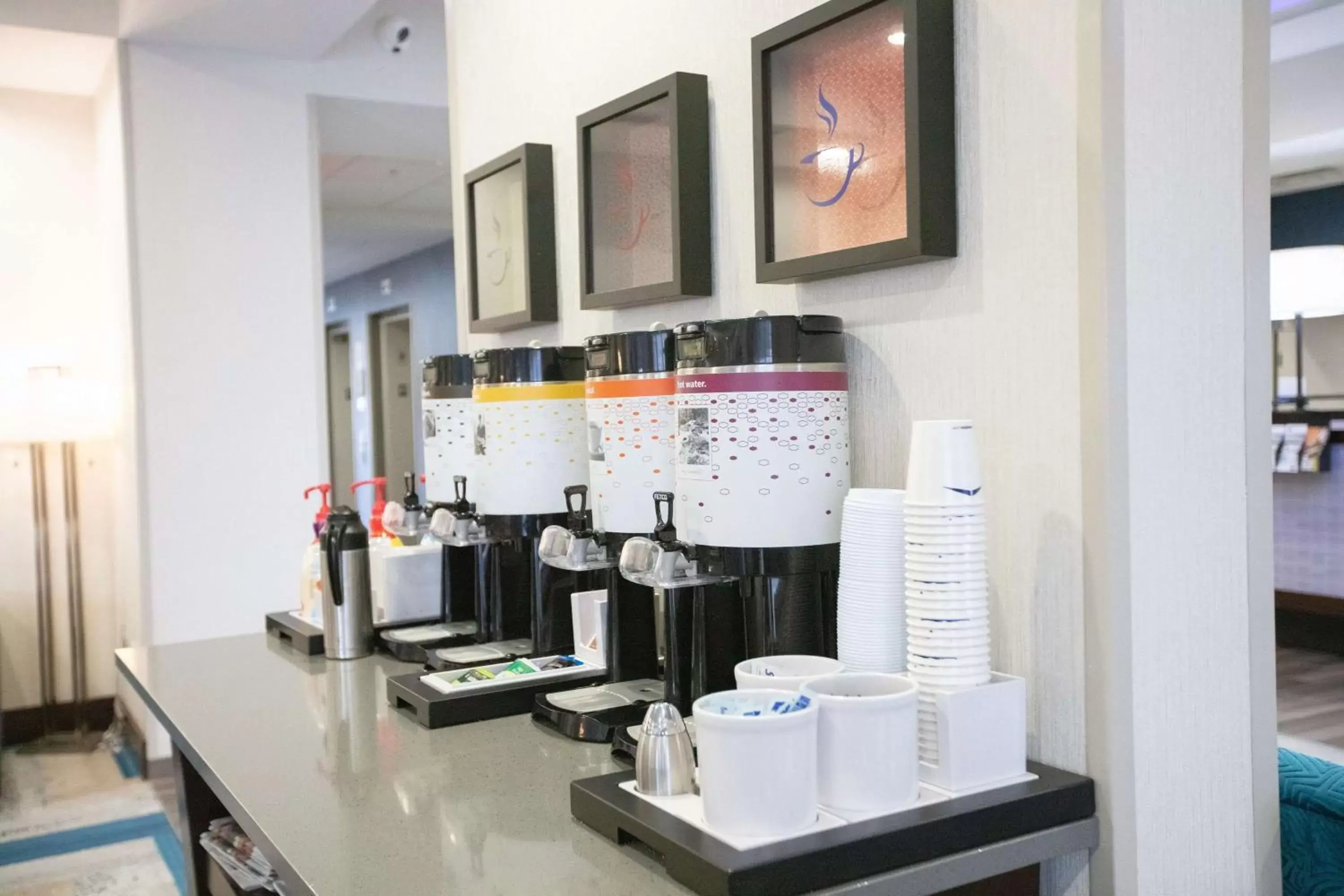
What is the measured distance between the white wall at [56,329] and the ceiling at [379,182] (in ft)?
3.01

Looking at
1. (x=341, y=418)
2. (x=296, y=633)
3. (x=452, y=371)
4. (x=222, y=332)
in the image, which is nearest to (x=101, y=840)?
(x=222, y=332)

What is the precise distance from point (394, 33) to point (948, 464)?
11.9ft

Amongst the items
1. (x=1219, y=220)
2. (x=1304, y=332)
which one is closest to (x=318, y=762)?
(x=1219, y=220)

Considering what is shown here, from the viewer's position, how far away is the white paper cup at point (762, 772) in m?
0.97

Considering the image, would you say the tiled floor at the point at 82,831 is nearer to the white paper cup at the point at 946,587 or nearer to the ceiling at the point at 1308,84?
the white paper cup at the point at 946,587

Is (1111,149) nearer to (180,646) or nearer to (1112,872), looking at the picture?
(1112,872)

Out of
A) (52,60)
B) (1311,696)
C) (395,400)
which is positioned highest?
(52,60)

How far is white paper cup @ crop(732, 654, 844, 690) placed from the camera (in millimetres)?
1140

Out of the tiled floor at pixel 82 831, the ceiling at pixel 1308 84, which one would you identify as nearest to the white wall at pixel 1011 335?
the tiled floor at pixel 82 831

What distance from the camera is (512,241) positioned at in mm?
2201

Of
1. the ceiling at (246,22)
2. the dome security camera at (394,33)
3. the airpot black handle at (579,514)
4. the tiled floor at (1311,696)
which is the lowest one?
the tiled floor at (1311,696)

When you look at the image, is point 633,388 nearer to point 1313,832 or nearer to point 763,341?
point 763,341

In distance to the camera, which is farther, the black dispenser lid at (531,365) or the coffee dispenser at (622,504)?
the black dispenser lid at (531,365)

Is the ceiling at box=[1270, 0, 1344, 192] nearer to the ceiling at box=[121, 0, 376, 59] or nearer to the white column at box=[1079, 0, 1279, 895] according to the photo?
the ceiling at box=[121, 0, 376, 59]
